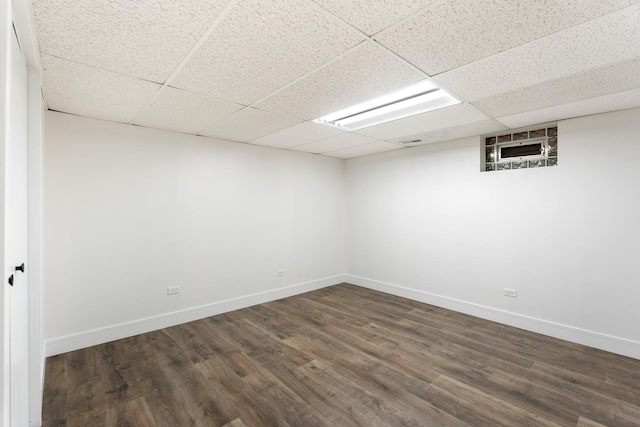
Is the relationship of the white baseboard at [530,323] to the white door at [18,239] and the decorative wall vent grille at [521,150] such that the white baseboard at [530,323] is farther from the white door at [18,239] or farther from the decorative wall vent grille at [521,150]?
the white door at [18,239]

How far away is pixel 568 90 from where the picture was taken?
2.37 m

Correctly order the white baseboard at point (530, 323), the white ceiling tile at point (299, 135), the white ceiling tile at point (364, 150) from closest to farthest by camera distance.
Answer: the white baseboard at point (530, 323), the white ceiling tile at point (299, 135), the white ceiling tile at point (364, 150)

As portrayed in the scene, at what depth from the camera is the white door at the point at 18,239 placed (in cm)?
140

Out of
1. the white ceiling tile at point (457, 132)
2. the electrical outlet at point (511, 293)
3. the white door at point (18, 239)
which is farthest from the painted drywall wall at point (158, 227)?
the electrical outlet at point (511, 293)

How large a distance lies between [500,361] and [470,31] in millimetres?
2864

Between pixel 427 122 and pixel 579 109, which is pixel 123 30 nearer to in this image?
pixel 427 122

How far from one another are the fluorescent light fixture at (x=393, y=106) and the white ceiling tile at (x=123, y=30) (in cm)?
164

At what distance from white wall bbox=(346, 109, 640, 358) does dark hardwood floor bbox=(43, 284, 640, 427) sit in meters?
0.39

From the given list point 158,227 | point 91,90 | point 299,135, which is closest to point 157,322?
point 158,227

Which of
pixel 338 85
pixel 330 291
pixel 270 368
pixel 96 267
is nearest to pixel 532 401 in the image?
pixel 270 368

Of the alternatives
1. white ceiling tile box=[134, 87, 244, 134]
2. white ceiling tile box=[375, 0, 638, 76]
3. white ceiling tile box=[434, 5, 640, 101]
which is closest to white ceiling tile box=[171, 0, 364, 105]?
white ceiling tile box=[134, 87, 244, 134]

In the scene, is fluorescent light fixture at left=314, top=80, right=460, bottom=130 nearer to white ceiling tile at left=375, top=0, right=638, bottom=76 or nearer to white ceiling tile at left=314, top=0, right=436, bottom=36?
white ceiling tile at left=375, top=0, right=638, bottom=76

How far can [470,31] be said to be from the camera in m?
1.60

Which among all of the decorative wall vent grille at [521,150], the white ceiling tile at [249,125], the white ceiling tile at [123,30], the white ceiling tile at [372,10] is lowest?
the decorative wall vent grille at [521,150]
